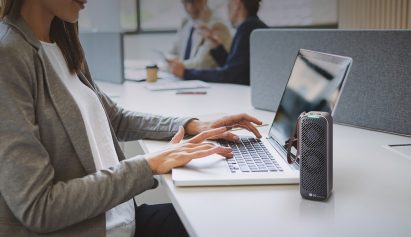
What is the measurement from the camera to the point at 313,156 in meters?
0.81

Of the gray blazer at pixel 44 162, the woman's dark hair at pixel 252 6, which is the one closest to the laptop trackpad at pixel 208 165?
the gray blazer at pixel 44 162

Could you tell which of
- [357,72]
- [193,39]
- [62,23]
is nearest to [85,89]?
[62,23]

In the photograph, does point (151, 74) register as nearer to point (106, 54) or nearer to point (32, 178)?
point (106, 54)

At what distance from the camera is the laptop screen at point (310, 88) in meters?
0.91

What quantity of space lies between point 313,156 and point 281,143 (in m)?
0.28

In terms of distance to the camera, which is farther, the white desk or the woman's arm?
the woman's arm

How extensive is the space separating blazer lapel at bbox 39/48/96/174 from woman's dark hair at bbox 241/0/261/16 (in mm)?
1973

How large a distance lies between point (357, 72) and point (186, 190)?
73 centimetres

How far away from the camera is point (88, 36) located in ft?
8.68

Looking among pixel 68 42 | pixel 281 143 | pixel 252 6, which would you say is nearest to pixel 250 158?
pixel 281 143

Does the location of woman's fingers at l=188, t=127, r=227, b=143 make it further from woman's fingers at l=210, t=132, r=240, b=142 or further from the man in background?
the man in background

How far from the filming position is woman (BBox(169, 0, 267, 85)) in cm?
249

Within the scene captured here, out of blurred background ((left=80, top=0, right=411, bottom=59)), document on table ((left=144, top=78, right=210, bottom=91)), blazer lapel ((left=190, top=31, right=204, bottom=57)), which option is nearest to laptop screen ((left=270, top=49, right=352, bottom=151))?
document on table ((left=144, top=78, right=210, bottom=91))

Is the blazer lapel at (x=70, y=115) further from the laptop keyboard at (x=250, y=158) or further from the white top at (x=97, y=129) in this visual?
the laptop keyboard at (x=250, y=158)
